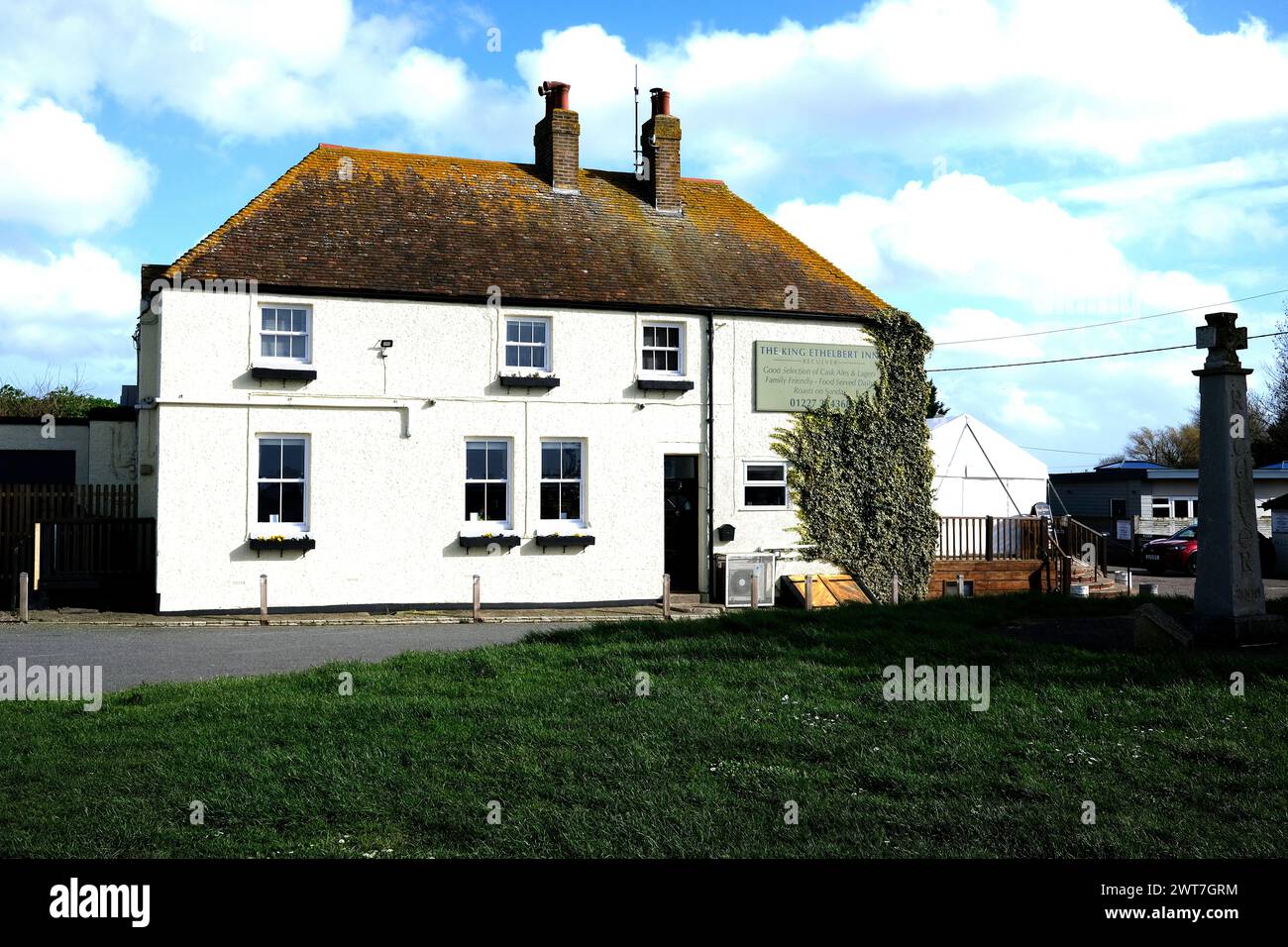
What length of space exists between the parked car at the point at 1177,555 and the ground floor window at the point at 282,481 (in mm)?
27379

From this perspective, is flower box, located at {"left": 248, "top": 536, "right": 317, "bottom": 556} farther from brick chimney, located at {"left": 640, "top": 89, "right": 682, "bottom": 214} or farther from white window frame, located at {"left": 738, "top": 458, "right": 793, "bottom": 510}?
brick chimney, located at {"left": 640, "top": 89, "right": 682, "bottom": 214}

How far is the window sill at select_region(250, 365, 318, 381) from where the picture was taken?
64.6ft

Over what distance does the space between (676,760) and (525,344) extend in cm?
1494

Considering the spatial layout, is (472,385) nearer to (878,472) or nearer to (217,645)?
(217,645)

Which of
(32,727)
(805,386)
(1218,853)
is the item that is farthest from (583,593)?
(1218,853)

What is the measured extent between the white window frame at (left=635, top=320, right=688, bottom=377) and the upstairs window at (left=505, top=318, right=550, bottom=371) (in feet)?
6.09

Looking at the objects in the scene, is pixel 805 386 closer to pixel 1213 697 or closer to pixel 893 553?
pixel 893 553

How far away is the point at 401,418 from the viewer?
20.7 meters

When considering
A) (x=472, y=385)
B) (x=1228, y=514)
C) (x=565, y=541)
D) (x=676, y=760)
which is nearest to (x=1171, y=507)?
(x=565, y=541)

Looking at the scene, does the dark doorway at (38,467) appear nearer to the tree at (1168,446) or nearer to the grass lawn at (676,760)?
the grass lawn at (676,760)

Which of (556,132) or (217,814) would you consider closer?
(217,814)

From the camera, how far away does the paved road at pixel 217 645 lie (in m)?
13.0
